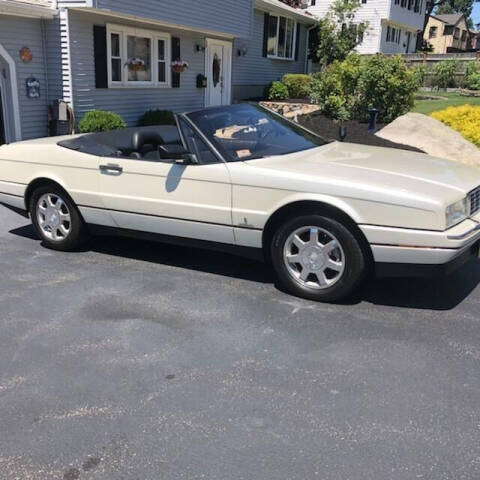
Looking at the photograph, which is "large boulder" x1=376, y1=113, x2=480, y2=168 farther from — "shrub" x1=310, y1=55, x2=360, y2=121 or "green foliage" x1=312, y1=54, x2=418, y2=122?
"shrub" x1=310, y1=55, x2=360, y2=121

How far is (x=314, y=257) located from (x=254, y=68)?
19.0 metres

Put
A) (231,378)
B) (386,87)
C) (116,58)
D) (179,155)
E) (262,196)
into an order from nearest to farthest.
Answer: (231,378), (262,196), (179,155), (386,87), (116,58)

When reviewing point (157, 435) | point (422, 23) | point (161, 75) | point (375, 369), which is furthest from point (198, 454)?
point (422, 23)

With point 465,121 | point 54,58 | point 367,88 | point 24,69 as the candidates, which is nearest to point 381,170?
point 465,121

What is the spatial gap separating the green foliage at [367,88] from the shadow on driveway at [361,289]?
909 centimetres

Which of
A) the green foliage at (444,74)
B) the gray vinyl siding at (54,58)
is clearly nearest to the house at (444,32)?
the green foliage at (444,74)

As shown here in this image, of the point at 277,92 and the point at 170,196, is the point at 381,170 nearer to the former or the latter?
the point at 170,196

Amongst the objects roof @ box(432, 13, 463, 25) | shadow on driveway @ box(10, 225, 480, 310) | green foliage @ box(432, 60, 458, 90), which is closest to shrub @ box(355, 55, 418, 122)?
shadow on driveway @ box(10, 225, 480, 310)

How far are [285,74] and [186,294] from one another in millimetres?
21398

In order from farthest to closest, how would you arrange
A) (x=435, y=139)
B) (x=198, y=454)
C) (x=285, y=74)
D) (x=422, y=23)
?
(x=422, y=23), (x=285, y=74), (x=435, y=139), (x=198, y=454)

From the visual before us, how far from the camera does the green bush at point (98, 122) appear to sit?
39.0 feet

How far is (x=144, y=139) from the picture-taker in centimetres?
533

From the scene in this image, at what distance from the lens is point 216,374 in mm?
3336

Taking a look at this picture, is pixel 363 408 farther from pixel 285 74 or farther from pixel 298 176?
pixel 285 74
